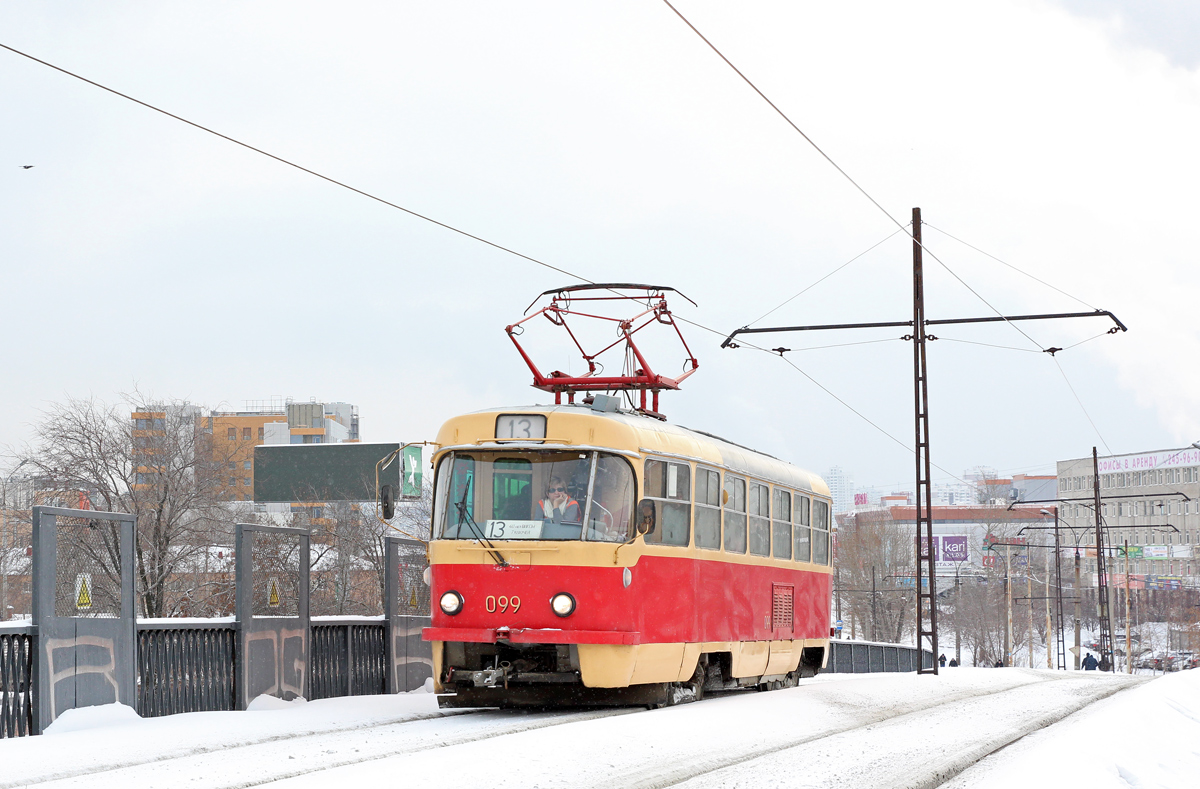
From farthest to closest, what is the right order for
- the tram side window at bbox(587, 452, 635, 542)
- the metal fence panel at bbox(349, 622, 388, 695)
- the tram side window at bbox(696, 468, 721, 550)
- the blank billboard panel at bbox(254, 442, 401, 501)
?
1. the blank billboard panel at bbox(254, 442, 401, 501)
2. the metal fence panel at bbox(349, 622, 388, 695)
3. the tram side window at bbox(696, 468, 721, 550)
4. the tram side window at bbox(587, 452, 635, 542)

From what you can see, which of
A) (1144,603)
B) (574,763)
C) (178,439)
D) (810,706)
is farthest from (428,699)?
(1144,603)

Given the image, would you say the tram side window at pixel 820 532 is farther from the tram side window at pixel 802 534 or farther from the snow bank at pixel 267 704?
the snow bank at pixel 267 704

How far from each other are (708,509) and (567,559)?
249 centimetres

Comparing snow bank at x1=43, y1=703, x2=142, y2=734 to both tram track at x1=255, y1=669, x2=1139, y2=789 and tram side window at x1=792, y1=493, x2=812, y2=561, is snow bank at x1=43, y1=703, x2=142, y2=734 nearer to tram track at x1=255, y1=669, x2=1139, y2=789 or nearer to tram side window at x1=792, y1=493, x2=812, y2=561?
tram track at x1=255, y1=669, x2=1139, y2=789

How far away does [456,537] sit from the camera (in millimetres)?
13250

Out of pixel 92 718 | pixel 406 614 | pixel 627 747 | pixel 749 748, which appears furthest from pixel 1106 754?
pixel 406 614

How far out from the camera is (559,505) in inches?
513

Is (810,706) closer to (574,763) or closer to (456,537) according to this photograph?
(456,537)

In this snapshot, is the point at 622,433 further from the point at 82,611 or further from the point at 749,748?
the point at 82,611

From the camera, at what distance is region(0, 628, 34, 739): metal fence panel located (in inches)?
404

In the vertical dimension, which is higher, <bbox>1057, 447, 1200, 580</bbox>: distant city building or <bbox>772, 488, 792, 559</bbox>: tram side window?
<bbox>772, 488, 792, 559</bbox>: tram side window

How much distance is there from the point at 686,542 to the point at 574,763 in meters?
5.31

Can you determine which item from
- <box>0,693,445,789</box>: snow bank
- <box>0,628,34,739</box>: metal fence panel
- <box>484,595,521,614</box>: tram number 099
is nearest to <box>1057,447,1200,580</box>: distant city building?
<box>484,595,521,614</box>: tram number 099

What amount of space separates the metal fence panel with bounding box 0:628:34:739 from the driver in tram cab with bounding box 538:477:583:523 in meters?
4.63
